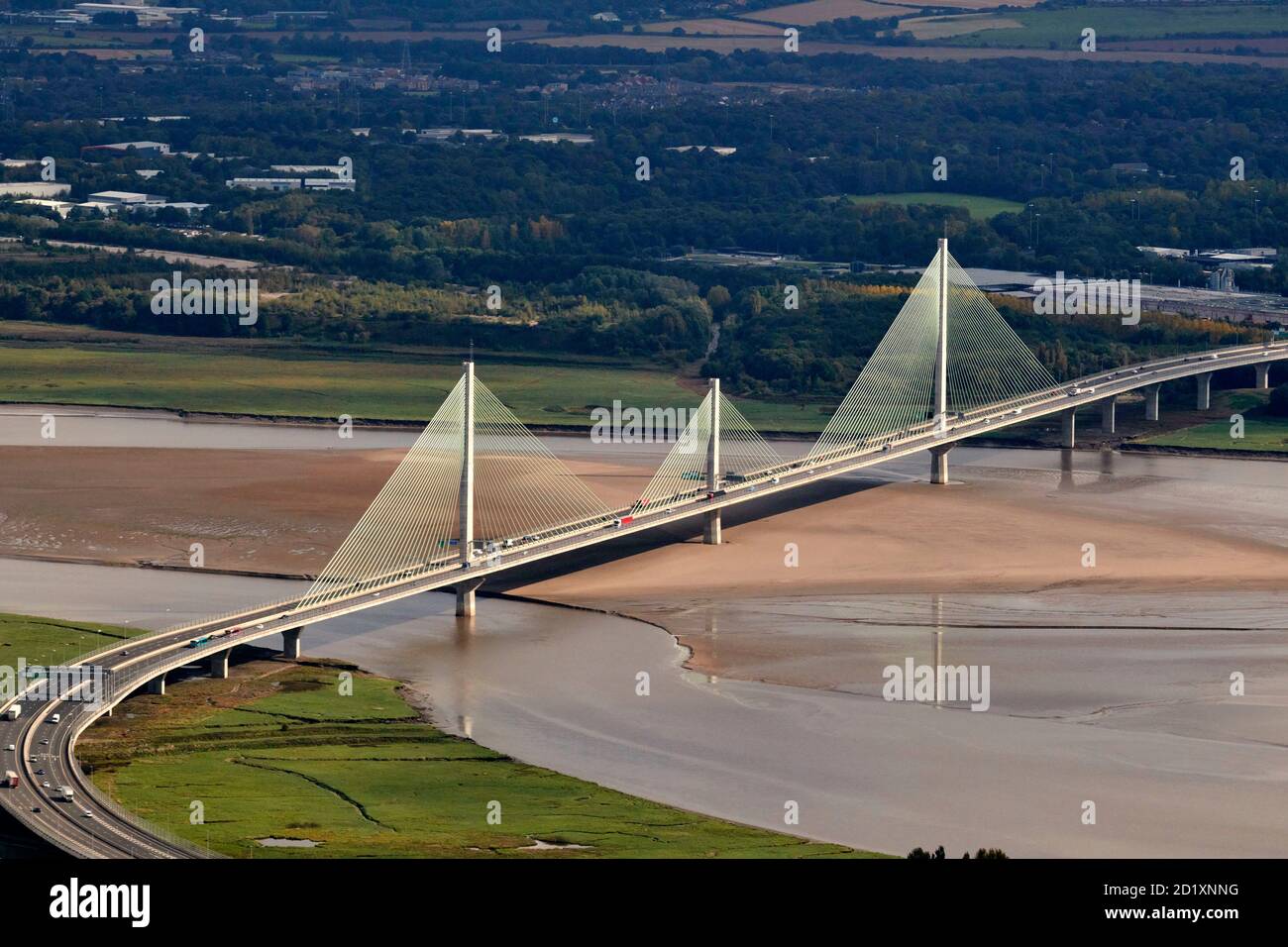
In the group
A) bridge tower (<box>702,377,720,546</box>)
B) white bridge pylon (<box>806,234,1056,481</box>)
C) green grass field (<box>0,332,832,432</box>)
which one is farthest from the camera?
green grass field (<box>0,332,832,432</box>)

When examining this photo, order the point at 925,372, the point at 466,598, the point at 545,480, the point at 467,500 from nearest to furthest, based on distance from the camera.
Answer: the point at 466,598 < the point at 467,500 < the point at 545,480 < the point at 925,372

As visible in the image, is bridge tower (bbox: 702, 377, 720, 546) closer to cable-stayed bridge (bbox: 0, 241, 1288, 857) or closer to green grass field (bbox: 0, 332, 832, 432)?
cable-stayed bridge (bbox: 0, 241, 1288, 857)

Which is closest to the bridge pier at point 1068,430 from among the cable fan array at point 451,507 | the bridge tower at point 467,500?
the cable fan array at point 451,507

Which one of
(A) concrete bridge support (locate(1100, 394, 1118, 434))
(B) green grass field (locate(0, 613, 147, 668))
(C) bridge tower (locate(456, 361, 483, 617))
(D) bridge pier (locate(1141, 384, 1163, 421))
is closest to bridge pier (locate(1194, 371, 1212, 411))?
(D) bridge pier (locate(1141, 384, 1163, 421))

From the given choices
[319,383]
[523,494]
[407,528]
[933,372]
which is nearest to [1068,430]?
[933,372]

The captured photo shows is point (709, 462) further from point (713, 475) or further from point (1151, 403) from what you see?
point (1151, 403)

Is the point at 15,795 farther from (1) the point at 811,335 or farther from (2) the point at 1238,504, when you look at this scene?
(1) the point at 811,335
